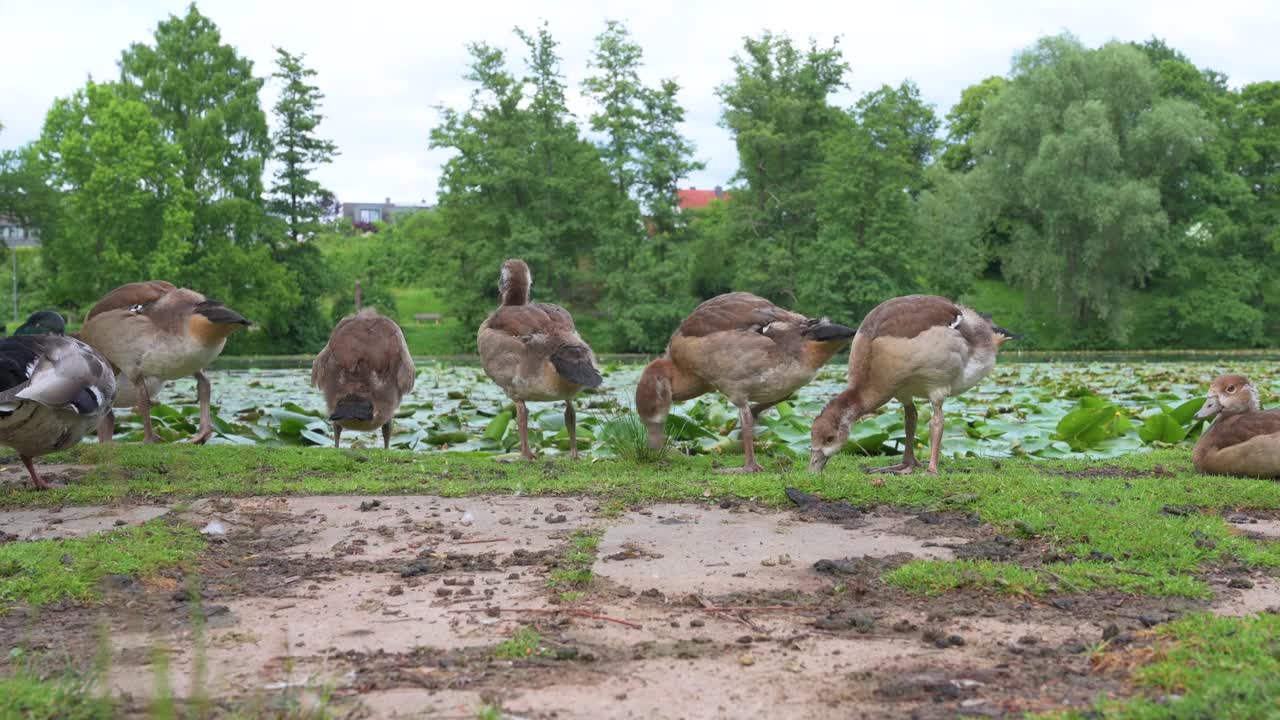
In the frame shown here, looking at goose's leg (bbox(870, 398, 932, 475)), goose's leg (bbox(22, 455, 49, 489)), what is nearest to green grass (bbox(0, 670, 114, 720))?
goose's leg (bbox(22, 455, 49, 489))

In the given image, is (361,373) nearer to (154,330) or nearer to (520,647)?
(154,330)

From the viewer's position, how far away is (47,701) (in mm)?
2668

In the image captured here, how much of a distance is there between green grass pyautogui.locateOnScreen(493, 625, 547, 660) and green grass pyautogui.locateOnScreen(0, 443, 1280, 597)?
69 cm

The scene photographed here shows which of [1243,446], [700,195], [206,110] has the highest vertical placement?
[700,195]

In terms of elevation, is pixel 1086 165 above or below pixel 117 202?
above

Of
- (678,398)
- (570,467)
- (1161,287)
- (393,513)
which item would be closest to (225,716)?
(393,513)

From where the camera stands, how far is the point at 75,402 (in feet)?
19.1

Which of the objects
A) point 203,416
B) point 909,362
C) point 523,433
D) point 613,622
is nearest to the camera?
point 613,622

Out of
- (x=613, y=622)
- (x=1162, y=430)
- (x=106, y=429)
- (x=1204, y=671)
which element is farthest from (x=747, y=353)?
(x=106, y=429)

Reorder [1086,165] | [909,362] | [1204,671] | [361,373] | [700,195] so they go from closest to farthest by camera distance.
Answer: [1204,671] → [909,362] → [361,373] → [1086,165] → [700,195]

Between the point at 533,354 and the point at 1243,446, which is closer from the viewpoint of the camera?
the point at 1243,446

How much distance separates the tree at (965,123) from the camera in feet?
214

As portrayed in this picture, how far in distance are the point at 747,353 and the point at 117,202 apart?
39.7 metres

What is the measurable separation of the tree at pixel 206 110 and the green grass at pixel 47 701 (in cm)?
4302
